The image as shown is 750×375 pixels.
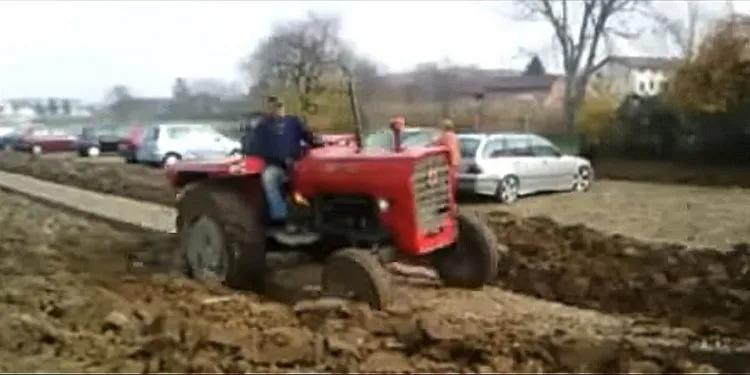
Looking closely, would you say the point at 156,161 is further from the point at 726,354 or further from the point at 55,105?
the point at 55,105

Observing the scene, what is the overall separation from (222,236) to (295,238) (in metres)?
0.81

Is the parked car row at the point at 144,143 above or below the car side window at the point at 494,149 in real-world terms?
below

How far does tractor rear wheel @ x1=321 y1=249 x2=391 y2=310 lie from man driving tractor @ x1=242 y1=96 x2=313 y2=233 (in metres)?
1.24

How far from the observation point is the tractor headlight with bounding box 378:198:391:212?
1154cm

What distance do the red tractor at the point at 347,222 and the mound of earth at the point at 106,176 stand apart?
35.9 feet

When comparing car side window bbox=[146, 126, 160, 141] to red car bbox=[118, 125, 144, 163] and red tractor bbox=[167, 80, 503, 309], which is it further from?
red tractor bbox=[167, 80, 503, 309]

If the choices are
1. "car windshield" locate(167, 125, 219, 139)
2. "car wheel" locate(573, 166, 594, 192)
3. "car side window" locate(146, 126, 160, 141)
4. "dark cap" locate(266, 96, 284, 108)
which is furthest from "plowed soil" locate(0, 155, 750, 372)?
"car side window" locate(146, 126, 160, 141)

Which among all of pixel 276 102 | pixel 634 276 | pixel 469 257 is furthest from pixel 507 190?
pixel 276 102

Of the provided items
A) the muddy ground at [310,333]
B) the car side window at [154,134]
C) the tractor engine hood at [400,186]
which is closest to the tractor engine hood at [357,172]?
the tractor engine hood at [400,186]

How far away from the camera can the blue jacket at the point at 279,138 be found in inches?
488

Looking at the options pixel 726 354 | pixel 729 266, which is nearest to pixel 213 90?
pixel 729 266

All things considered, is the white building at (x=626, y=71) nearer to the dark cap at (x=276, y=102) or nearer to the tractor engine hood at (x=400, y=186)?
the dark cap at (x=276, y=102)

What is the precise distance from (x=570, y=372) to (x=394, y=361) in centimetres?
121

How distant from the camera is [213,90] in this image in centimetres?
6625
